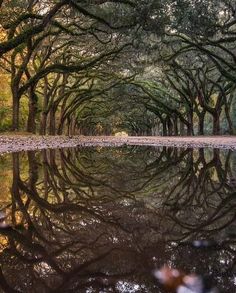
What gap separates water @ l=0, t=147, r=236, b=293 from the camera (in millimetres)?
2973

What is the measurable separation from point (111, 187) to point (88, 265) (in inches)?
160

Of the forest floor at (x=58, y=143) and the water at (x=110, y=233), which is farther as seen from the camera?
the forest floor at (x=58, y=143)

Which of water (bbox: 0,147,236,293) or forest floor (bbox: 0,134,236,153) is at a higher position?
forest floor (bbox: 0,134,236,153)

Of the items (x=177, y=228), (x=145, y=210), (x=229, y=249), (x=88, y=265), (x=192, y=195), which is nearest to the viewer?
(x=88, y=265)

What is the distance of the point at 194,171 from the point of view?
991 centimetres

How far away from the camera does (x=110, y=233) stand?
4.16 metres

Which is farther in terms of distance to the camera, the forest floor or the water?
the forest floor

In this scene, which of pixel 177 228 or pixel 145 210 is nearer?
pixel 177 228

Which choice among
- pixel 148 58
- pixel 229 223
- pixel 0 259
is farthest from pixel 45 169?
pixel 148 58

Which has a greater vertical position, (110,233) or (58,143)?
(58,143)

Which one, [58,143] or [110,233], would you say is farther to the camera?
[58,143]

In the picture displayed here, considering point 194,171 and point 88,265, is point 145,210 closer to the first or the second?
point 88,265

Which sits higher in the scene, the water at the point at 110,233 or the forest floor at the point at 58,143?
the forest floor at the point at 58,143

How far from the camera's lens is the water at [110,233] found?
2973mm
